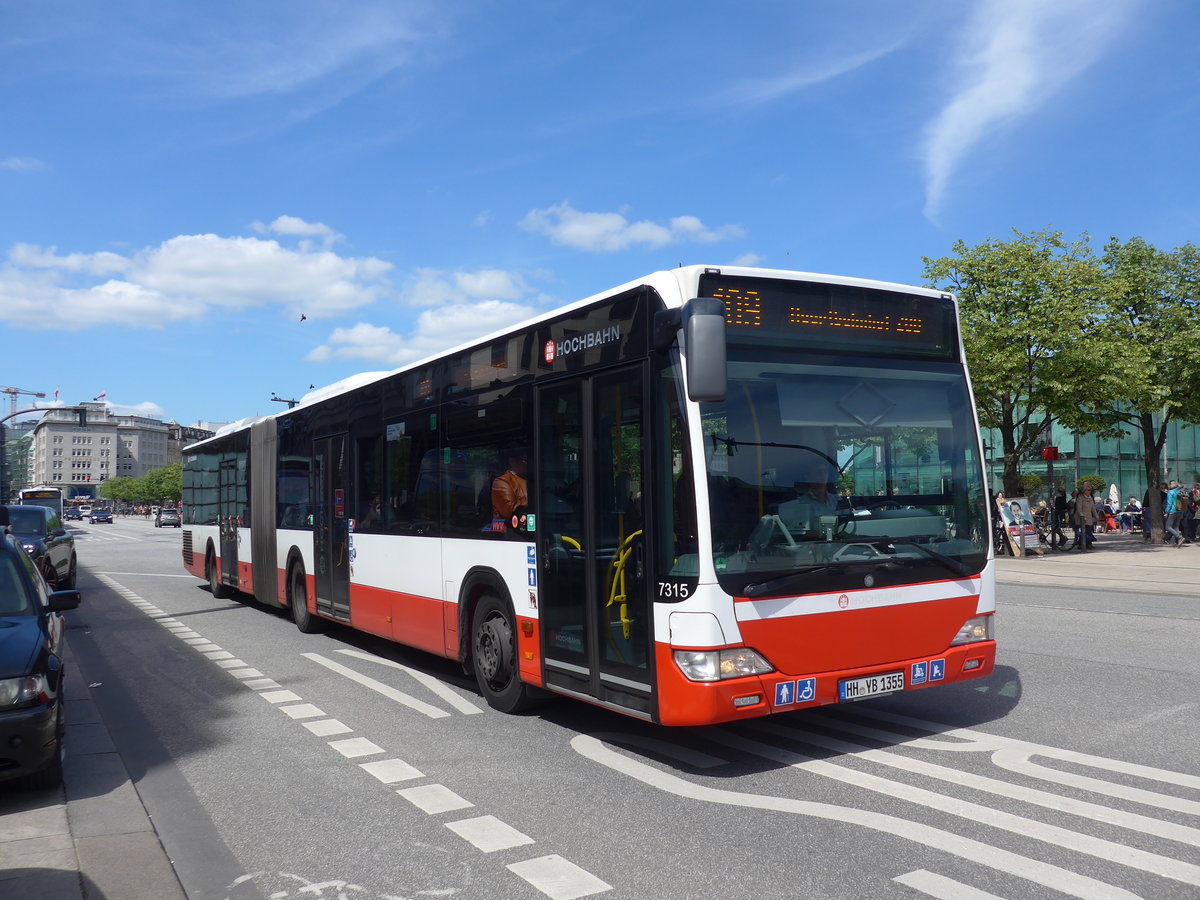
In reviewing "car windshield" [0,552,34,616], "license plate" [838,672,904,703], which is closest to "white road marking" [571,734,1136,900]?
"license plate" [838,672,904,703]

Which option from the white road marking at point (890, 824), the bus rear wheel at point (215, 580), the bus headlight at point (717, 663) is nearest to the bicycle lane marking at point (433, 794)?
the white road marking at point (890, 824)

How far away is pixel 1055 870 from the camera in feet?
14.2

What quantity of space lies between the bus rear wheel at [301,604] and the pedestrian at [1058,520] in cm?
2064

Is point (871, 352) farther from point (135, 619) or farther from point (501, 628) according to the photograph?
point (135, 619)

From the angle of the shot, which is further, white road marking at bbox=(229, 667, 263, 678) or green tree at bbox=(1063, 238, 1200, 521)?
green tree at bbox=(1063, 238, 1200, 521)

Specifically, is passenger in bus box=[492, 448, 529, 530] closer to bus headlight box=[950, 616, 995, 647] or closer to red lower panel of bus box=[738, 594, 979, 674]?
red lower panel of bus box=[738, 594, 979, 674]

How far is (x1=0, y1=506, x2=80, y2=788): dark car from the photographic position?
5.68m

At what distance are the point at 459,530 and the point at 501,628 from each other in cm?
107

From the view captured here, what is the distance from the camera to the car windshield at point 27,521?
20.5 meters

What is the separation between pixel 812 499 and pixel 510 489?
8.02 ft

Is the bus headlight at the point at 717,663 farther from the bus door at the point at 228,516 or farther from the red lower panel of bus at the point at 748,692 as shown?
the bus door at the point at 228,516

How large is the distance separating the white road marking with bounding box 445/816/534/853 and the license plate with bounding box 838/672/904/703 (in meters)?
2.10

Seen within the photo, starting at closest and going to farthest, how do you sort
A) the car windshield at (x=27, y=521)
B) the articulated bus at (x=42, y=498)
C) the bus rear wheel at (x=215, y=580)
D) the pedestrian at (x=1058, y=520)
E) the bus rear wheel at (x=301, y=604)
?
1. the bus rear wheel at (x=301, y=604)
2. the bus rear wheel at (x=215, y=580)
3. the car windshield at (x=27, y=521)
4. the pedestrian at (x=1058, y=520)
5. the articulated bus at (x=42, y=498)

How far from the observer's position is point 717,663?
18.6 ft
